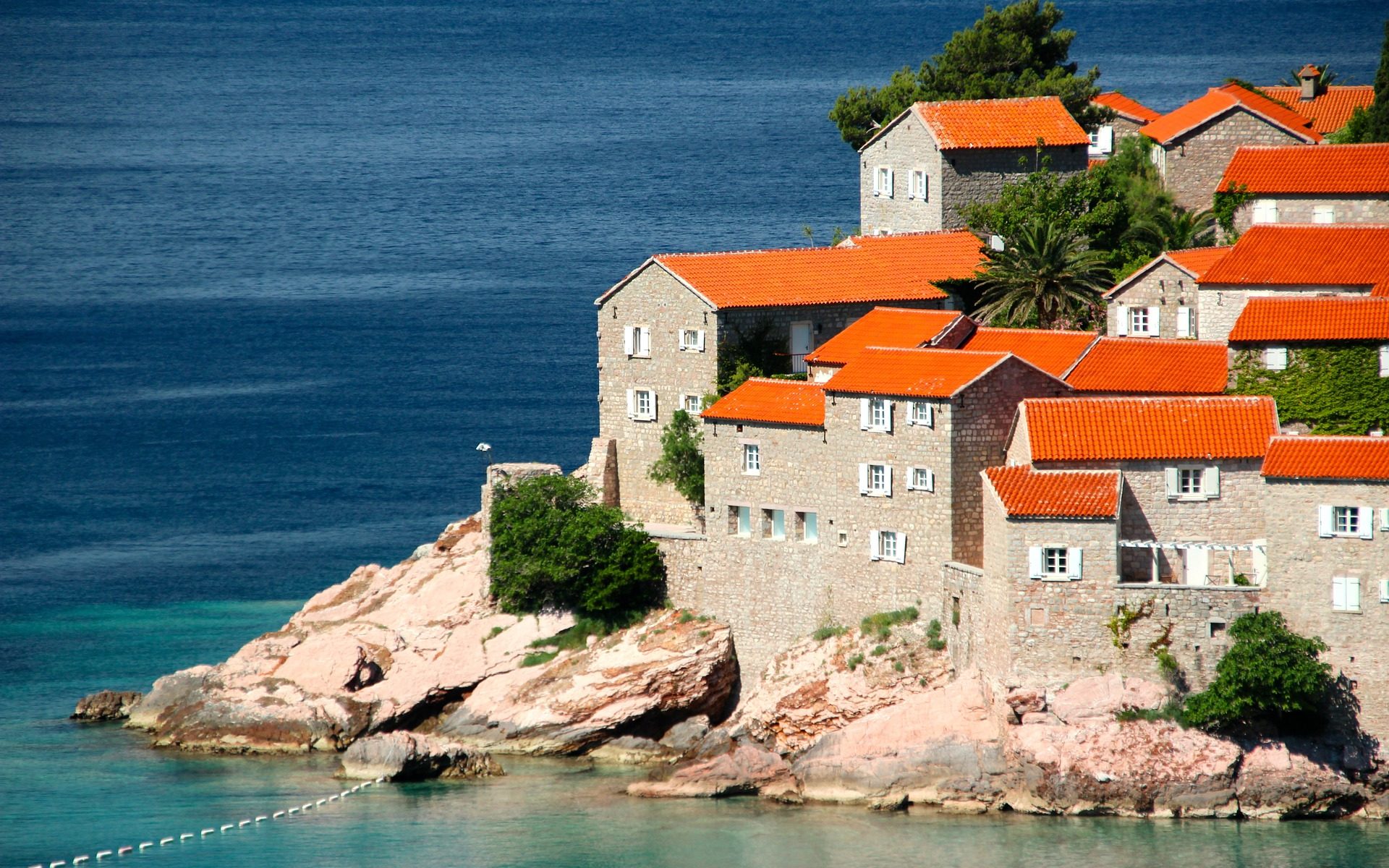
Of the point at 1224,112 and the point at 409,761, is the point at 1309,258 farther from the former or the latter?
the point at 409,761

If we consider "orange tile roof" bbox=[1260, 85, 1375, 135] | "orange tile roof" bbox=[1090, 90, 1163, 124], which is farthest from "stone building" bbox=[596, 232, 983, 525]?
"orange tile roof" bbox=[1260, 85, 1375, 135]

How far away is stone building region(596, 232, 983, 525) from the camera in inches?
2953

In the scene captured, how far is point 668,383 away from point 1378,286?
74.0ft

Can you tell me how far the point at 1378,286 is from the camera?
6950 centimetres

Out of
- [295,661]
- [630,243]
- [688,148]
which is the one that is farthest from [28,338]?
[295,661]

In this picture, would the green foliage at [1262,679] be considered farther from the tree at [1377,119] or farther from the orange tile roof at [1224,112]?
the orange tile roof at [1224,112]

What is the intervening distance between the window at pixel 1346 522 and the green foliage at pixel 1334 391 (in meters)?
5.45

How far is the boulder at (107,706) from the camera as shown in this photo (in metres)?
78.4

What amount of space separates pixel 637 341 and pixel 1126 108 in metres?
29.6

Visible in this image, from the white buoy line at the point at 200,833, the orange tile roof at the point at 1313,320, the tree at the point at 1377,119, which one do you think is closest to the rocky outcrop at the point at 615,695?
the white buoy line at the point at 200,833

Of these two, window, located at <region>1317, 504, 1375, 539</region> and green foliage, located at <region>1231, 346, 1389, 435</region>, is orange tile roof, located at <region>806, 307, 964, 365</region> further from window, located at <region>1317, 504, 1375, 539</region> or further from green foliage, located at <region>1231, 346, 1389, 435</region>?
window, located at <region>1317, 504, 1375, 539</region>

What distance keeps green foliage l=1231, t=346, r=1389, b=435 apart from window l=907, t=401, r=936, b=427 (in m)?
9.71

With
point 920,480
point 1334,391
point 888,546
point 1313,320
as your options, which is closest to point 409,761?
point 888,546

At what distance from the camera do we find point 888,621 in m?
67.5
